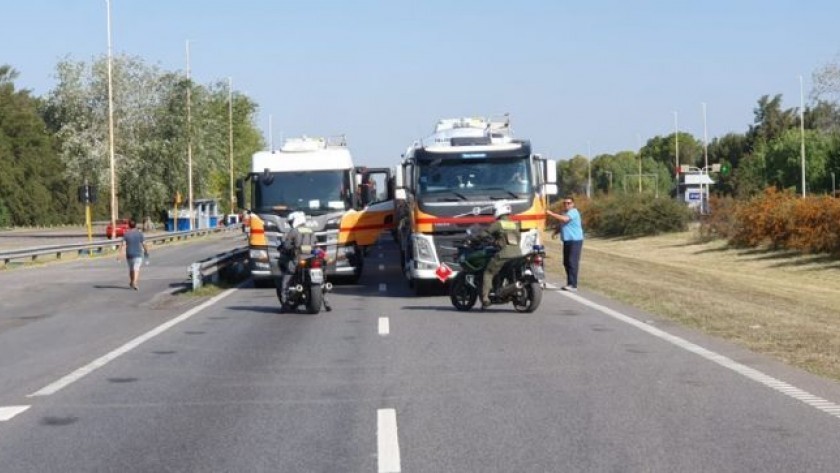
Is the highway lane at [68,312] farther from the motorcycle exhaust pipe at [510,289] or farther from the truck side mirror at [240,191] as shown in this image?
the motorcycle exhaust pipe at [510,289]

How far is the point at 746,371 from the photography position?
1213 centimetres

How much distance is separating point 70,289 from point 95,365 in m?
16.5

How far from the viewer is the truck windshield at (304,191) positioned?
26.6m

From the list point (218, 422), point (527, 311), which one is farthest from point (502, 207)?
point (218, 422)

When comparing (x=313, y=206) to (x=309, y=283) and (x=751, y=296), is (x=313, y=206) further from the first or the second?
(x=751, y=296)

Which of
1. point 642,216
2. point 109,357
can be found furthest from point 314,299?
point 642,216

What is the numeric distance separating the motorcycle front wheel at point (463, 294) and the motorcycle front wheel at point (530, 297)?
79 centimetres

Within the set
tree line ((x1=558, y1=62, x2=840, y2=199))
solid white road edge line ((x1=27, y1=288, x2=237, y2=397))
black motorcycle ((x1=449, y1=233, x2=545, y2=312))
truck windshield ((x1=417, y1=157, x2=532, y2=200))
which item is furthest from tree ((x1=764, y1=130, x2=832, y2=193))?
solid white road edge line ((x1=27, y1=288, x2=237, y2=397))

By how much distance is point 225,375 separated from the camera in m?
12.6

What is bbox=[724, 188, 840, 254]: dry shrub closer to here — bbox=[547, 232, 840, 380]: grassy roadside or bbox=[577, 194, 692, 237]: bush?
bbox=[547, 232, 840, 380]: grassy roadside

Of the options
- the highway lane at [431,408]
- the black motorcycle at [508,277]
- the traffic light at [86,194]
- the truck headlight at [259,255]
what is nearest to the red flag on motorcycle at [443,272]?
the black motorcycle at [508,277]

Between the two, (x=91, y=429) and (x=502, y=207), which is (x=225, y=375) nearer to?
(x=91, y=429)

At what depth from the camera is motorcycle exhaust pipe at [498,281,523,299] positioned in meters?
19.0

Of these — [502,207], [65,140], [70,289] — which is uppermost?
[65,140]
